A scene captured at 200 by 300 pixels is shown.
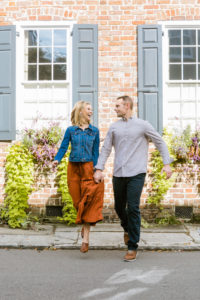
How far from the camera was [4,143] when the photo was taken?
7.74 m

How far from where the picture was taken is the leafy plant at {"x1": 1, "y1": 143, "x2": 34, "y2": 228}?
7.23 m

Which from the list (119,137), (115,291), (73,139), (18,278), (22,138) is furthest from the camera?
(22,138)

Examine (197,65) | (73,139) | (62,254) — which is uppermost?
(197,65)

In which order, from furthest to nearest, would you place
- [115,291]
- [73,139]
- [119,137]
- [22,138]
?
[22,138]
[73,139]
[119,137]
[115,291]

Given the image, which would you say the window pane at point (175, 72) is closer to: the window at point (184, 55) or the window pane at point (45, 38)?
the window at point (184, 55)

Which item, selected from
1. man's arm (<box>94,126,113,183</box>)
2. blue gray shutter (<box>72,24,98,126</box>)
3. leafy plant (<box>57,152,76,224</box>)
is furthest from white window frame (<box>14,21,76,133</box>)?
man's arm (<box>94,126,113,183</box>)

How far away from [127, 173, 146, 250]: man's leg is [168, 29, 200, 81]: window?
11.2 feet

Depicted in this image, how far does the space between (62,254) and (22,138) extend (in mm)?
2747

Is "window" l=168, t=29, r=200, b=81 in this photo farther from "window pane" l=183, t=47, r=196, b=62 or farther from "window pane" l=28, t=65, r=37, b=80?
"window pane" l=28, t=65, r=37, b=80

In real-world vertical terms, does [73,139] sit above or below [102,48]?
below

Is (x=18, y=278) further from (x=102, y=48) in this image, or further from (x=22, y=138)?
(x=102, y=48)

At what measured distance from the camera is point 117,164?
17.2 feet

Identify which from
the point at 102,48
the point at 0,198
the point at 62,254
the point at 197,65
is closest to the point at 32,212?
the point at 0,198

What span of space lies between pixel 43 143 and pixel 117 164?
2660 millimetres
